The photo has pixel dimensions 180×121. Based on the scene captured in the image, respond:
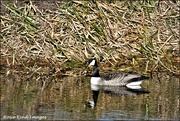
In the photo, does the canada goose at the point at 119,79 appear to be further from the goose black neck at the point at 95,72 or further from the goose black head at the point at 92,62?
the goose black head at the point at 92,62

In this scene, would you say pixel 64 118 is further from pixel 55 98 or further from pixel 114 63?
pixel 114 63

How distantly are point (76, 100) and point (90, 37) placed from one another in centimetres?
527

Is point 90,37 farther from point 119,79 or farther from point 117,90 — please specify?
point 117,90

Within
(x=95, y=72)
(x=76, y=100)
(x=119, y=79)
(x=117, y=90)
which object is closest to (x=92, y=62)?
(x=95, y=72)

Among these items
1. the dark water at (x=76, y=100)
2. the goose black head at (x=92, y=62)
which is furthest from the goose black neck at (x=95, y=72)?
the dark water at (x=76, y=100)

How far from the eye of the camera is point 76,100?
1430 centimetres

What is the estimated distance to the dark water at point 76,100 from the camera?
12.9m

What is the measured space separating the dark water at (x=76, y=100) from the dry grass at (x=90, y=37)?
4.23 feet

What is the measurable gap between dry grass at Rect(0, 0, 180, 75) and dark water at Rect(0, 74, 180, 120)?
1.29m

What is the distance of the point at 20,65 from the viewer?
18.2 metres

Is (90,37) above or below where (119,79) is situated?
above

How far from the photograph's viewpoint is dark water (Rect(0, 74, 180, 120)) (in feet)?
42.3

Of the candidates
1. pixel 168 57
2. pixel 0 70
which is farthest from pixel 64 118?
pixel 168 57

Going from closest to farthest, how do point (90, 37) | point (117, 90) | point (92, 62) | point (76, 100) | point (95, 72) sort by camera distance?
point (76, 100) < point (117, 90) < point (95, 72) < point (92, 62) < point (90, 37)
